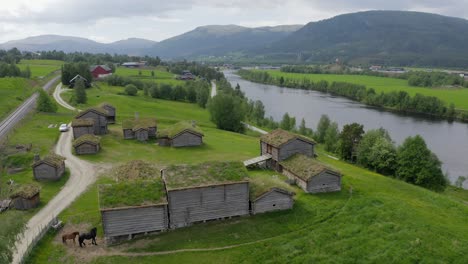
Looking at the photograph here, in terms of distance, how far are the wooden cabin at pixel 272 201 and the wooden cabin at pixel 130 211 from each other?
8935 millimetres

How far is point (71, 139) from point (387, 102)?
379ft

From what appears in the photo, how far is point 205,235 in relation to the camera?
32.5 meters

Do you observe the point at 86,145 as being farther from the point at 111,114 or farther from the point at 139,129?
the point at 111,114

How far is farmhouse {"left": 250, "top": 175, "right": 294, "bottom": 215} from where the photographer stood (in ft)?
117

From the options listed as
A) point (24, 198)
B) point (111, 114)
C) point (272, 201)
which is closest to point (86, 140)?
point (24, 198)

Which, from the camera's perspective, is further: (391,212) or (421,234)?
(391,212)

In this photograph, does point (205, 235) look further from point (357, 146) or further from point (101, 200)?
point (357, 146)

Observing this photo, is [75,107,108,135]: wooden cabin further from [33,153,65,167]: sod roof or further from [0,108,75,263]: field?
[33,153,65,167]: sod roof

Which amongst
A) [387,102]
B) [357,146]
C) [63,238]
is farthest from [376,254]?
[387,102]

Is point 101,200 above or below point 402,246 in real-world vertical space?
above

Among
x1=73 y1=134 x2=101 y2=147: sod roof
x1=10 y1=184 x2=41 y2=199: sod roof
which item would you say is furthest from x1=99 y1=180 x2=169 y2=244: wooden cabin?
x1=73 y1=134 x2=101 y2=147: sod roof

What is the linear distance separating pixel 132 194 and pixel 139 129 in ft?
103

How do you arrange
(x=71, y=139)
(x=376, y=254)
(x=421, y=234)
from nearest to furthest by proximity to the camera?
(x=376, y=254), (x=421, y=234), (x=71, y=139)

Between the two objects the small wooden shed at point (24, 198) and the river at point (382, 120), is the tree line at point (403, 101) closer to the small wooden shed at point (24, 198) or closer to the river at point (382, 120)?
the river at point (382, 120)
